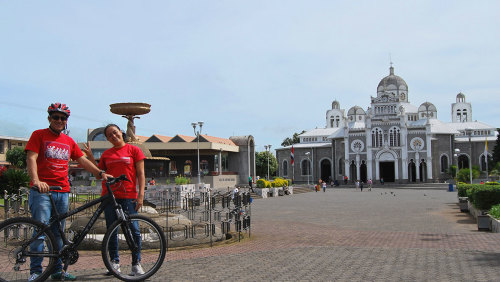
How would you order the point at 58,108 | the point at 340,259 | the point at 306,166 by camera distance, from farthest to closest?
the point at 306,166
the point at 340,259
the point at 58,108

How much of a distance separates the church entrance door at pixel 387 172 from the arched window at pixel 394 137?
4372 mm

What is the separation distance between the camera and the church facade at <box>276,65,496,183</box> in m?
71.6

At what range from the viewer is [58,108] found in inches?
253

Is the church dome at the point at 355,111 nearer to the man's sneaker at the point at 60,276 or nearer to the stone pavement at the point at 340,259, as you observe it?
the stone pavement at the point at 340,259

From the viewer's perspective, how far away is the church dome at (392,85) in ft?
272

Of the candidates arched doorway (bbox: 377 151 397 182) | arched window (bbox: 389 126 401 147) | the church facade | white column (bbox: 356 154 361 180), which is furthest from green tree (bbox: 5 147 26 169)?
arched window (bbox: 389 126 401 147)

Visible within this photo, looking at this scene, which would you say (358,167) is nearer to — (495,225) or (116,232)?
(495,225)

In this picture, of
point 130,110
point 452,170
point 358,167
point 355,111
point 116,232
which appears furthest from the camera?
point 355,111

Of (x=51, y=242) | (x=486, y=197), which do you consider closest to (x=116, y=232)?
(x=51, y=242)

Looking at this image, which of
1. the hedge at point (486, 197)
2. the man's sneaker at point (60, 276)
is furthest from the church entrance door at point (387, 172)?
the man's sneaker at point (60, 276)

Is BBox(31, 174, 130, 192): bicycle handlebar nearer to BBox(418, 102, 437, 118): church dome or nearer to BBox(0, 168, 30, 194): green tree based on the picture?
BBox(0, 168, 30, 194): green tree

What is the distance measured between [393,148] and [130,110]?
206 feet

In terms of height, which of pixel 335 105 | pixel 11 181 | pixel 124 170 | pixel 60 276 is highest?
pixel 335 105

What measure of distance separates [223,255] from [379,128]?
67.7m
